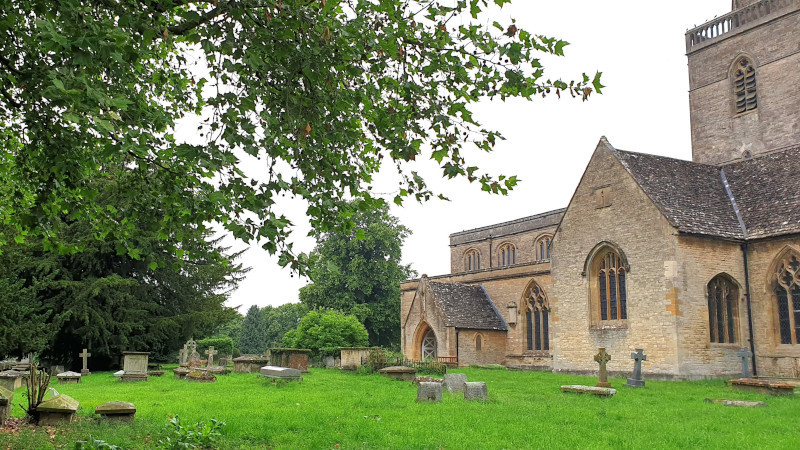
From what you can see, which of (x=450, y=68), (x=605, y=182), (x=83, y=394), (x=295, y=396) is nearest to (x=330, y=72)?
(x=450, y=68)

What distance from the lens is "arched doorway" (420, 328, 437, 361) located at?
33.3 m

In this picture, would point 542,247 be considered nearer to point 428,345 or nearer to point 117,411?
point 428,345

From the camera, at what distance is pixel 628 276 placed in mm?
22156

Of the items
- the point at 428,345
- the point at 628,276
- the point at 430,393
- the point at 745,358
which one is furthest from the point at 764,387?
the point at 428,345

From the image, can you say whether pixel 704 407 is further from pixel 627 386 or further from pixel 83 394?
pixel 83 394

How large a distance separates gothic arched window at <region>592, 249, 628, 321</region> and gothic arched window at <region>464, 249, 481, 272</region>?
23.3 meters

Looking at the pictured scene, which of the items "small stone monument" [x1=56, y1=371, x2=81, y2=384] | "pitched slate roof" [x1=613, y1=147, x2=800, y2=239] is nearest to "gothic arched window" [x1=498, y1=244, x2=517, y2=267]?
"pitched slate roof" [x1=613, y1=147, x2=800, y2=239]

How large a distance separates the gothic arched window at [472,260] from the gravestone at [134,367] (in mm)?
29183

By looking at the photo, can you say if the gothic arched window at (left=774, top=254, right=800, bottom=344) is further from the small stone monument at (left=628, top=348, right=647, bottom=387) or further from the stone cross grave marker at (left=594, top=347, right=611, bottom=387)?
the stone cross grave marker at (left=594, top=347, right=611, bottom=387)

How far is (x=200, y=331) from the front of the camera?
34.0m

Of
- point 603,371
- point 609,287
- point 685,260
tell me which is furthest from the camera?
point 609,287

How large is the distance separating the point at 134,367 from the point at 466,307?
17.4 metres

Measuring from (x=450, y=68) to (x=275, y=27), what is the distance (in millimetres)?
1876

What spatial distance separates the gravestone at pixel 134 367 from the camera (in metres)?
21.3
